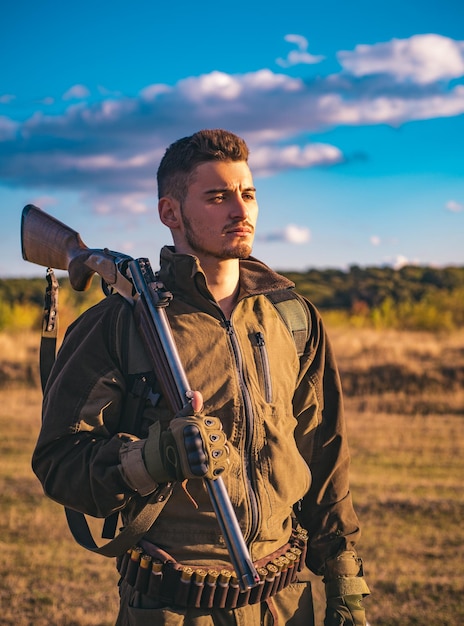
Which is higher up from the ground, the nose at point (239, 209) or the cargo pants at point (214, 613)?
the nose at point (239, 209)

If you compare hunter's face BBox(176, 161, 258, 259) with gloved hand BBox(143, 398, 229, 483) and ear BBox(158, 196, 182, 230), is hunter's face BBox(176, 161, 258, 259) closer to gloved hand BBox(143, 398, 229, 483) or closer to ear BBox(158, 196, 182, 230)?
ear BBox(158, 196, 182, 230)

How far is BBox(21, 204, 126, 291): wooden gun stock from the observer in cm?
293

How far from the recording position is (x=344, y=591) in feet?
9.54

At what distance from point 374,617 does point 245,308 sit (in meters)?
3.43

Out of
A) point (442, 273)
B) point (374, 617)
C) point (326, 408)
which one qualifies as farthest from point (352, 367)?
point (442, 273)

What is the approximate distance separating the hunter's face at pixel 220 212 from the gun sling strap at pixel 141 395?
32 cm

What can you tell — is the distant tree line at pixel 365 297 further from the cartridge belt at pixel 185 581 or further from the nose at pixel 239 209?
the cartridge belt at pixel 185 581

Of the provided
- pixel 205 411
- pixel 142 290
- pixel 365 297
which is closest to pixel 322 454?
pixel 205 411

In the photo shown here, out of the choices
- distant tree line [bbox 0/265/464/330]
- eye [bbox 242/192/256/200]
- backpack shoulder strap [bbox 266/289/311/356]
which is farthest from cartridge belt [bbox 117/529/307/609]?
distant tree line [bbox 0/265/464/330]

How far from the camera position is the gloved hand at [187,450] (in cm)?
229

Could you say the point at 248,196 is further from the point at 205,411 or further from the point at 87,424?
the point at 87,424

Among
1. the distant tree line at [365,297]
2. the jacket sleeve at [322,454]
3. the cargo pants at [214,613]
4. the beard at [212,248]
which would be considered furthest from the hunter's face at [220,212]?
the distant tree line at [365,297]

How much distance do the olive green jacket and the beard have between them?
0.10m

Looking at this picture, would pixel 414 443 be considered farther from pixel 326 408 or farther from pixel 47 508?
pixel 326 408
